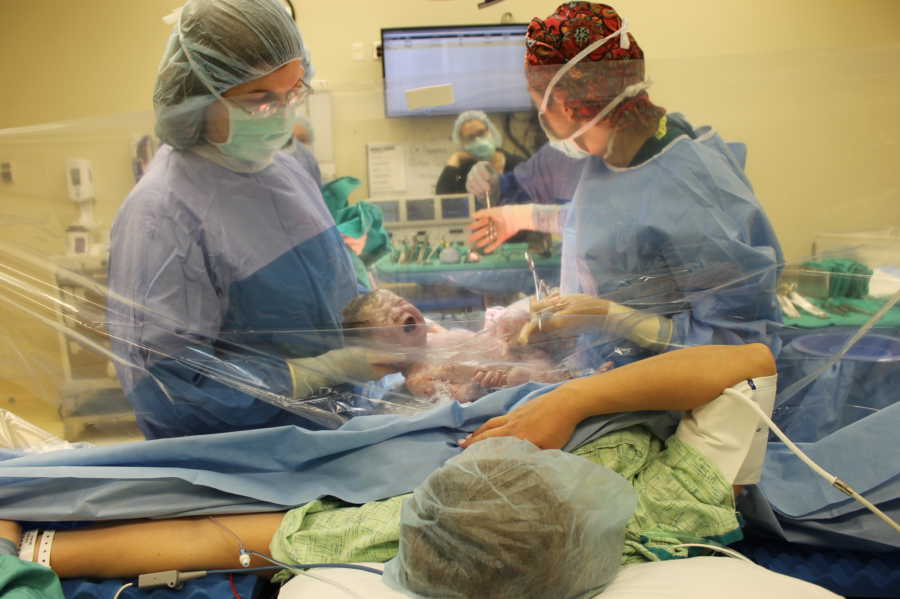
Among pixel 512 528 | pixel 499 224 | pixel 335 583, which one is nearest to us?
pixel 512 528

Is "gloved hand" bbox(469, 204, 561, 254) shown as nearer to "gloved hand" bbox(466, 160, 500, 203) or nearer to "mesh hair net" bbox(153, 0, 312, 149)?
"gloved hand" bbox(466, 160, 500, 203)

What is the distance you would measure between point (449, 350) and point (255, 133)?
22.5 inches

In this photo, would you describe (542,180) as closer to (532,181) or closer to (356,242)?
(532,181)

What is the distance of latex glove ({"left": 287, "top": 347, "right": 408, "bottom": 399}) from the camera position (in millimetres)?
1297

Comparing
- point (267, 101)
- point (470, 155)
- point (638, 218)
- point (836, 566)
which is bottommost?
point (836, 566)

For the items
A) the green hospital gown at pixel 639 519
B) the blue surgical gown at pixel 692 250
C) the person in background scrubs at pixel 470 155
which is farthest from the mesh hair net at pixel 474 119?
the green hospital gown at pixel 639 519

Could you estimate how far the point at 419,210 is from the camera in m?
1.44

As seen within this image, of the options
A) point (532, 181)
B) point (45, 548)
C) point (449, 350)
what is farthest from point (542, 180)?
point (45, 548)

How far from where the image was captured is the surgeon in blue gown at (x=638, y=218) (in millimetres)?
1330

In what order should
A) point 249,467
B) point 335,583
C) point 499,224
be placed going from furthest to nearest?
point 499,224 → point 249,467 → point 335,583

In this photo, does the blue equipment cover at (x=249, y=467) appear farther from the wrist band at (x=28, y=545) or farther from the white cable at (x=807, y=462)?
the white cable at (x=807, y=462)

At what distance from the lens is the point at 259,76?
1.22 meters

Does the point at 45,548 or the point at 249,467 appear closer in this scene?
the point at 45,548

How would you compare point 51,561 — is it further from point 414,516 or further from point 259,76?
point 259,76
